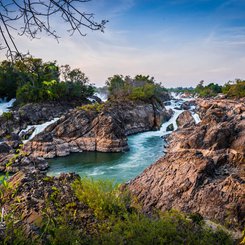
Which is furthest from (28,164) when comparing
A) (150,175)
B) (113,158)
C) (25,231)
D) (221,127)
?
(25,231)

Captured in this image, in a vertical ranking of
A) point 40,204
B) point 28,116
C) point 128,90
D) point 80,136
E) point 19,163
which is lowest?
point 19,163

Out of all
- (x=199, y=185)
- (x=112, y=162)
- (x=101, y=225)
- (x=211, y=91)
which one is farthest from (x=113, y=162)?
(x=211, y=91)

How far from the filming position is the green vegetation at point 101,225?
154 inches

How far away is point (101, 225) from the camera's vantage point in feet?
16.0

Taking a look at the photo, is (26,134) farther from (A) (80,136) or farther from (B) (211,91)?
(B) (211,91)

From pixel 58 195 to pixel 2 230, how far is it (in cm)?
226

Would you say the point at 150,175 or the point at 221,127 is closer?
the point at 150,175

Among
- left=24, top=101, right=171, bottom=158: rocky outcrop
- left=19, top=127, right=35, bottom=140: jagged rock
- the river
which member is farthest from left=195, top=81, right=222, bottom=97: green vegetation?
left=19, top=127, right=35, bottom=140: jagged rock

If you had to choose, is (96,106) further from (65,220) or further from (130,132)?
(65,220)

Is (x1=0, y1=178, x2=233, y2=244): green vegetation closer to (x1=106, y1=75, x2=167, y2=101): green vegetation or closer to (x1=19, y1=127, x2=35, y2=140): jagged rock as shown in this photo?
(x1=19, y1=127, x2=35, y2=140): jagged rock

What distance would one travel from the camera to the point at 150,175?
9969mm

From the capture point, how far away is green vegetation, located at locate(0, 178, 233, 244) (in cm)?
392

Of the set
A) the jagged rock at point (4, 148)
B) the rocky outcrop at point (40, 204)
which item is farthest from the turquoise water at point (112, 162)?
the rocky outcrop at point (40, 204)

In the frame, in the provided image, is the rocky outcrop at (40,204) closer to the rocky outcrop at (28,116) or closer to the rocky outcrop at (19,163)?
the rocky outcrop at (19,163)
